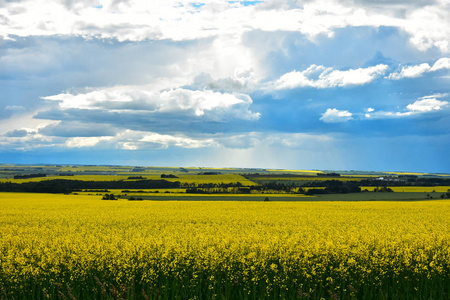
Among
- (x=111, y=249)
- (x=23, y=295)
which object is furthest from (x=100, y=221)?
(x=23, y=295)

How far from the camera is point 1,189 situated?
262 feet

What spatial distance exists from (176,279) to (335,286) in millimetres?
4444

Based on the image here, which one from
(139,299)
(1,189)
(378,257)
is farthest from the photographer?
(1,189)

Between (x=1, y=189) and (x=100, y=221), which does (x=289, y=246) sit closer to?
(x=100, y=221)

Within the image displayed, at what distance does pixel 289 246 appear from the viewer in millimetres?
12797

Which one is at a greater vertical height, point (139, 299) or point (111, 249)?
point (111, 249)

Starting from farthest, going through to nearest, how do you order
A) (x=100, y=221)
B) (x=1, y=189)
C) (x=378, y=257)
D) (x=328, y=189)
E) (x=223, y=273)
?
(x=328, y=189) → (x=1, y=189) → (x=100, y=221) → (x=378, y=257) → (x=223, y=273)

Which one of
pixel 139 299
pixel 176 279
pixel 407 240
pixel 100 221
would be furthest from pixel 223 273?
pixel 100 221

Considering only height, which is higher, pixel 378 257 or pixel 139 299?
pixel 378 257

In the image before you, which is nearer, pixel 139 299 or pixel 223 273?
pixel 139 299

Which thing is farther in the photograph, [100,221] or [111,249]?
[100,221]

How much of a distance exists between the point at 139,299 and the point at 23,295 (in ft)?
10.2

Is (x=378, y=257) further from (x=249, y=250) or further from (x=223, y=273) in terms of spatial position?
(x=223, y=273)

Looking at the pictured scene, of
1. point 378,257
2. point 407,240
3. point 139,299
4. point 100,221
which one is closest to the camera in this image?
point 139,299
